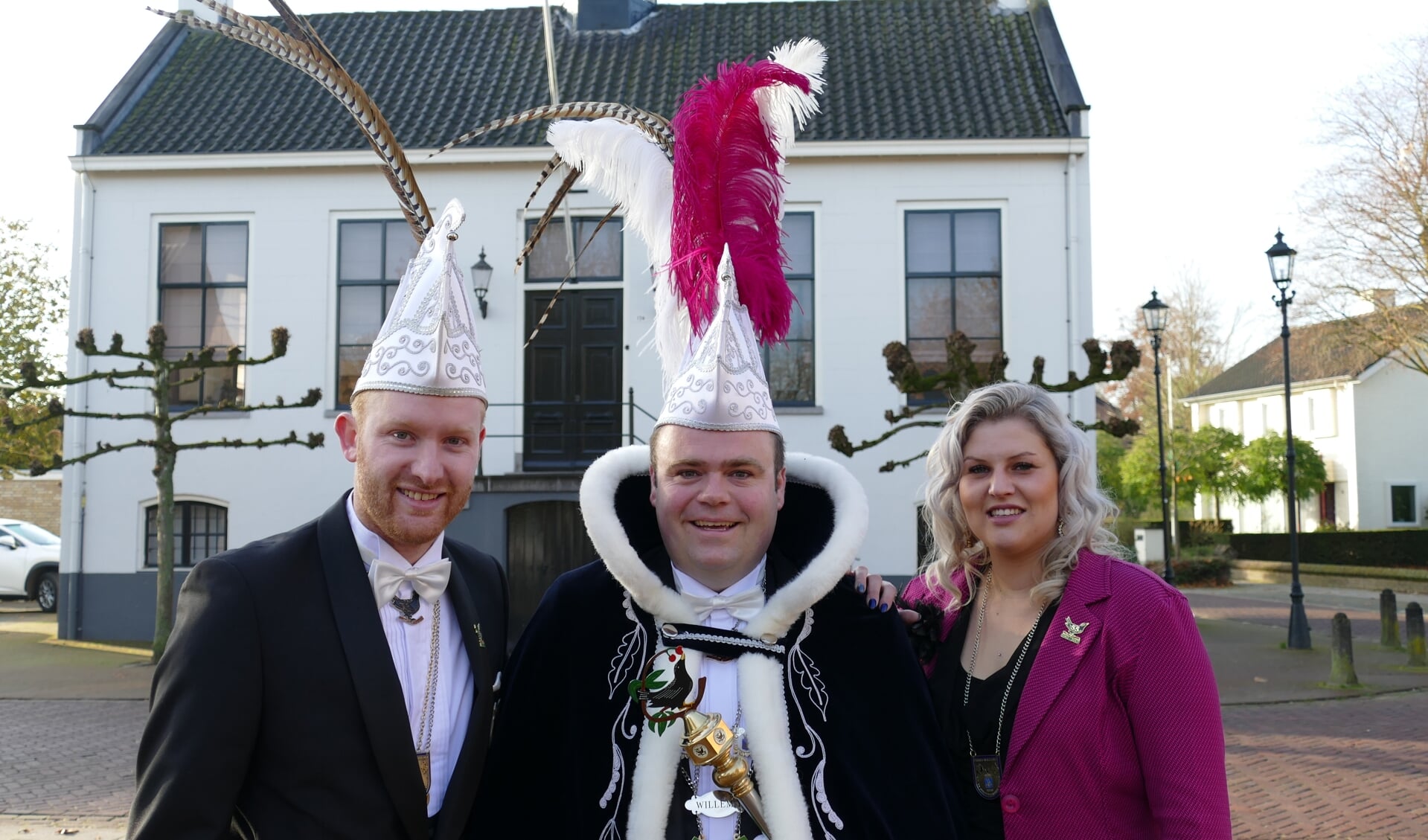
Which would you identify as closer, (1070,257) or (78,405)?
(1070,257)

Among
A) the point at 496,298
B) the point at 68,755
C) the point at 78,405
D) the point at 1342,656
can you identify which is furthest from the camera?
the point at 78,405

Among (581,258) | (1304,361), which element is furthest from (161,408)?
(1304,361)

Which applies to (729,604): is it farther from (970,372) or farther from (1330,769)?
(970,372)

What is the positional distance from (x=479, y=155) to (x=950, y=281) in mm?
6320

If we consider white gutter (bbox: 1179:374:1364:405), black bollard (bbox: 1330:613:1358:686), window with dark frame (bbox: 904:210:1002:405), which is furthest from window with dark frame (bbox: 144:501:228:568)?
white gutter (bbox: 1179:374:1364:405)

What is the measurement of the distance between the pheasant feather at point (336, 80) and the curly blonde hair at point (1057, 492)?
1.63 m

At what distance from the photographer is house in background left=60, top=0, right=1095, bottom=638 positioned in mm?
13648

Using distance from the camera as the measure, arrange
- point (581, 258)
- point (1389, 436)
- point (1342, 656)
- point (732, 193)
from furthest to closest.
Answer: point (1389, 436)
point (581, 258)
point (1342, 656)
point (732, 193)

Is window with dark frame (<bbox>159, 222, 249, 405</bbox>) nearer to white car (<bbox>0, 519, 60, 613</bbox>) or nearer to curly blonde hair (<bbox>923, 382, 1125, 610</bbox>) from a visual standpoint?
white car (<bbox>0, 519, 60, 613</bbox>)

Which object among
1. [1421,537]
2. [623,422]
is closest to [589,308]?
[623,422]

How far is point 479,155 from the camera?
44.9 ft

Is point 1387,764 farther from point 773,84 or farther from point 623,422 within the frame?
point 623,422

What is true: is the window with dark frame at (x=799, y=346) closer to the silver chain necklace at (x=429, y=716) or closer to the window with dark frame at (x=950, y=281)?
the window with dark frame at (x=950, y=281)

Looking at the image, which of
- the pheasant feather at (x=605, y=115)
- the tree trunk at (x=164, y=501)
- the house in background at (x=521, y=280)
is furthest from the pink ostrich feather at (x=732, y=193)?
the tree trunk at (x=164, y=501)
